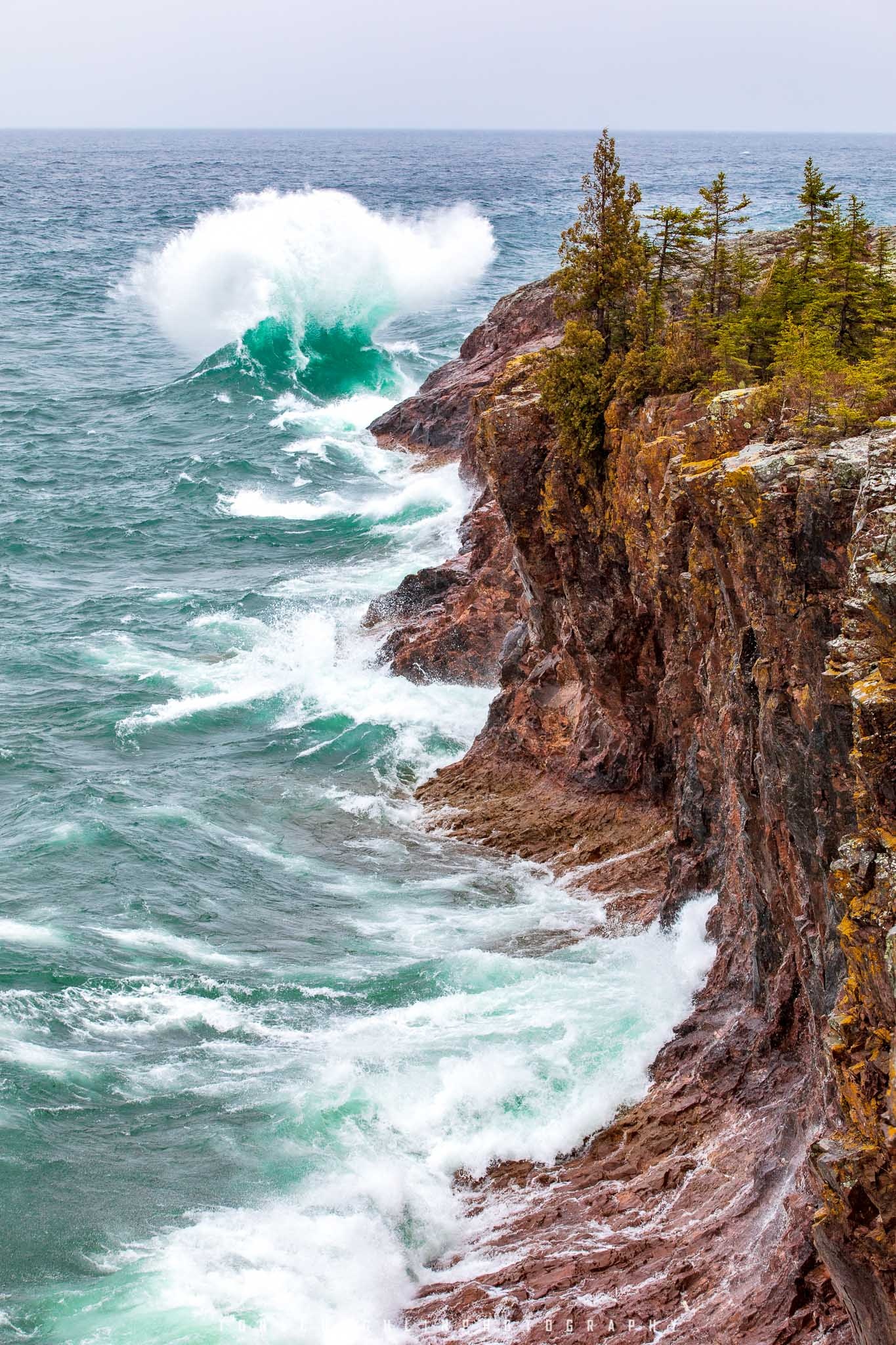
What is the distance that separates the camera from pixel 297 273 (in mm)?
74188

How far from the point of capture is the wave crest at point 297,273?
70.6 metres

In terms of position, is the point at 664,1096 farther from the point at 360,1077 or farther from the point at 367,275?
the point at 367,275

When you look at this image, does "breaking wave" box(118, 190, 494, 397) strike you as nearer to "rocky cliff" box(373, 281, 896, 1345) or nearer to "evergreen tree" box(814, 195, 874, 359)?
"rocky cliff" box(373, 281, 896, 1345)

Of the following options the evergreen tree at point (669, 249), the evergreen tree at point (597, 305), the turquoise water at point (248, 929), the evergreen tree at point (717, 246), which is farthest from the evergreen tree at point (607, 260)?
the turquoise water at point (248, 929)

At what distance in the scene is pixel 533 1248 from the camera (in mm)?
13875

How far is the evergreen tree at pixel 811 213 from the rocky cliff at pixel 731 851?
14.1ft

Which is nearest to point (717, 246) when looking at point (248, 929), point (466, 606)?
point (466, 606)

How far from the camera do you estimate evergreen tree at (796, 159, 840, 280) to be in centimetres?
2108

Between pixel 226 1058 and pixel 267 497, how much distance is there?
31028 mm

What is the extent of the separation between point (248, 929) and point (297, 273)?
59389 mm

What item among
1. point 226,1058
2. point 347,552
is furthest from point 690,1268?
point 347,552

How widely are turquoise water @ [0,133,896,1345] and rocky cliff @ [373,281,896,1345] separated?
1.23 meters

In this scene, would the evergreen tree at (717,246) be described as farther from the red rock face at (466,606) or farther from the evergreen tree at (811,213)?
the red rock face at (466,606)

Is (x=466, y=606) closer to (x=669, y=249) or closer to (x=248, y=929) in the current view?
(x=669, y=249)
